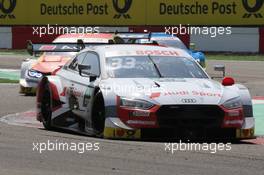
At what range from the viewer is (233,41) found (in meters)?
33.1

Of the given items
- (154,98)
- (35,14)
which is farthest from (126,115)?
(35,14)

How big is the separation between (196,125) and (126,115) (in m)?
0.85

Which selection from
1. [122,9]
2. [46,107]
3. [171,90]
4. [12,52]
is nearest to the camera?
[171,90]

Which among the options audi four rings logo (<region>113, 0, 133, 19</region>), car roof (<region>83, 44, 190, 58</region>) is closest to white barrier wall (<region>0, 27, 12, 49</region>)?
audi four rings logo (<region>113, 0, 133, 19</region>)

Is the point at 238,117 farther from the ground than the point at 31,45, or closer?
closer

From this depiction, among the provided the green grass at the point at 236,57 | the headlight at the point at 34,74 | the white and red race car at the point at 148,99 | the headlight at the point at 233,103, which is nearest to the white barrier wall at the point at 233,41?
the green grass at the point at 236,57

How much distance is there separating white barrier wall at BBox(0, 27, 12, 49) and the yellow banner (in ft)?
4.68

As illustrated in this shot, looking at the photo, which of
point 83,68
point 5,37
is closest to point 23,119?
point 83,68

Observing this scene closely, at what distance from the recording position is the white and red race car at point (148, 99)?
32.6ft

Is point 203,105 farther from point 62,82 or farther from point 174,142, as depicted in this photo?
point 62,82

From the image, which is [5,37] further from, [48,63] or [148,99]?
[148,99]

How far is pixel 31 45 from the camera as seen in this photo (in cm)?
1315

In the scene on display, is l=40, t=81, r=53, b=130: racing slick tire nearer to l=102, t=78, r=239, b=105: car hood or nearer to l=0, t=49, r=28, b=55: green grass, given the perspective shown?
l=102, t=78, r=239, b=105: car hood

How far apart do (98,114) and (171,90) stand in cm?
103
